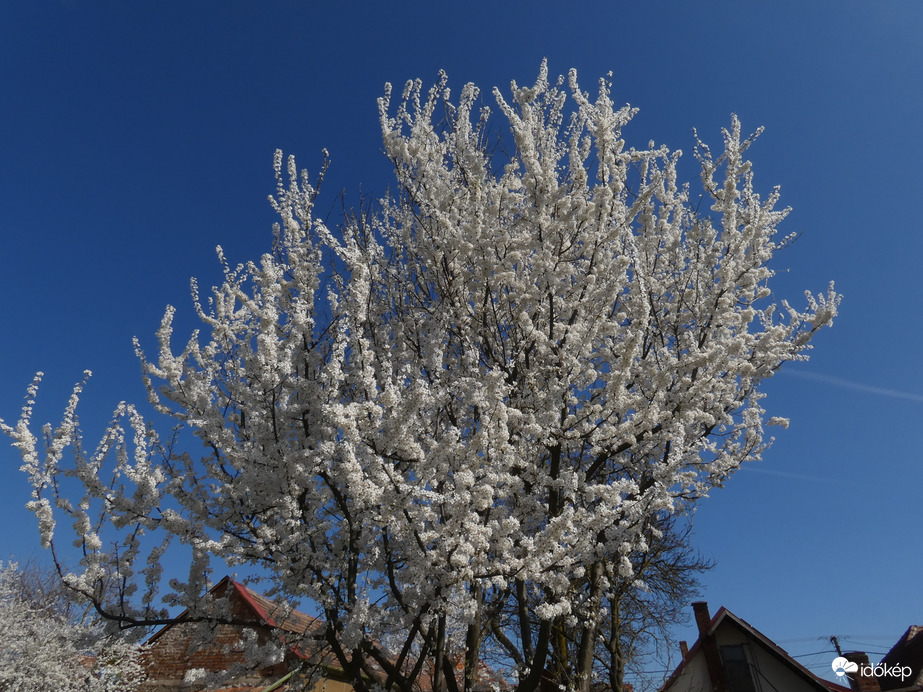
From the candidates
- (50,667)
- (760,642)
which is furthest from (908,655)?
(50,667)

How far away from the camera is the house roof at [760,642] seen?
14.6 metres

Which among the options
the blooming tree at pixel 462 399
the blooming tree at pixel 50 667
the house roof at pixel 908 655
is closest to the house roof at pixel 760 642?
the house roof at pixel 908 655

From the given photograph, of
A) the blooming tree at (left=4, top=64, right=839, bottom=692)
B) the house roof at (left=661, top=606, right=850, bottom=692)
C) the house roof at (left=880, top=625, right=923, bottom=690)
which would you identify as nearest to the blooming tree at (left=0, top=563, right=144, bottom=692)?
the blooming tree at (left=4, top=64, right=839, bottom=692)

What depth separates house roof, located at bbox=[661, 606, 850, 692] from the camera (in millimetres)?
14625

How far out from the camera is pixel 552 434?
243 inches

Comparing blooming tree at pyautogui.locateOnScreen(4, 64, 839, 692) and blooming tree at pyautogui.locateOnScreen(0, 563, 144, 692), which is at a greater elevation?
blooming tree at pyautogui.locateOnScreen(4, 64, 839, 692)

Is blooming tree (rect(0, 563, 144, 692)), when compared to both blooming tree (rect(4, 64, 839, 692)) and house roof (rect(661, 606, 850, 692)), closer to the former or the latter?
blooming tree (rect(4, 64, 839, 692))

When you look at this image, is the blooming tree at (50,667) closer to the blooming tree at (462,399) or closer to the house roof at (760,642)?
the blooming tree at (462,399)

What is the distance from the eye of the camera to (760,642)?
14.9 m

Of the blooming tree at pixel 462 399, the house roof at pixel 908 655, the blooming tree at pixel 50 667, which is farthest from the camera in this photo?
the house roof at pixel 908 655

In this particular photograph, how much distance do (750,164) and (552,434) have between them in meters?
4.41

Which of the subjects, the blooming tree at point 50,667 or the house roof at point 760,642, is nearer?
the blooming tree at point 50,667

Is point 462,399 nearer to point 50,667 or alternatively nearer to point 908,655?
point 50,667

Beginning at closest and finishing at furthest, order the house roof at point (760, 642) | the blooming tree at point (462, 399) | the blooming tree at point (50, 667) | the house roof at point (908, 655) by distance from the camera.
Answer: the blooming tree at point (462, 399)
the blooming tree at point (50, 667)
the house roof at point (760, 642)
the house roof at point (908, 655)
